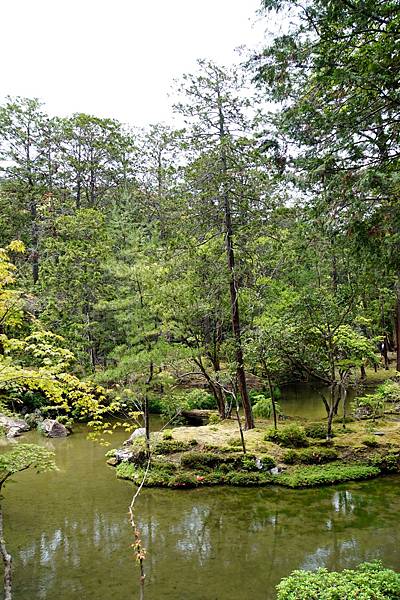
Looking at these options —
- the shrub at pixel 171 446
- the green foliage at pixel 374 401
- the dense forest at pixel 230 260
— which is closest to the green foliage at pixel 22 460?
the dense forest at pixel 230 260

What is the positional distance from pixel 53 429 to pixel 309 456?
9.07 meters

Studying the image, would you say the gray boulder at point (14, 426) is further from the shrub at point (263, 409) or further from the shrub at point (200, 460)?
the shrub at point (263, 409)

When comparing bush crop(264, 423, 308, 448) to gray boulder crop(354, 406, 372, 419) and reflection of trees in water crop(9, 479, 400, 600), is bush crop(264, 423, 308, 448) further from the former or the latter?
gray boulder crop(354, 406, 372, 419)

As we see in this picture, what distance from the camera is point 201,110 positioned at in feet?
40.0

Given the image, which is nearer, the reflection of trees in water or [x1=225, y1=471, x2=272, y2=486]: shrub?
the reflection of trees in water

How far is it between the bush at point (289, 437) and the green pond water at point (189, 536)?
1898 mm

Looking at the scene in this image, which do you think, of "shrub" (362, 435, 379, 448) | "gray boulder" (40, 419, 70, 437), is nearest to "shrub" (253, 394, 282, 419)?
"shrub" (362, 435, 379, 448)

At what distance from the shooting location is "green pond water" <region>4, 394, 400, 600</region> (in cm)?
640

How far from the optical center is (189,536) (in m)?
7.98

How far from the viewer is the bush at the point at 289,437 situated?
39.0ft

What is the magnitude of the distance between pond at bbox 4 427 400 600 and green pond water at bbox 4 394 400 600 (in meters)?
0.02

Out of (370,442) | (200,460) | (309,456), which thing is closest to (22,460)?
(200,460)

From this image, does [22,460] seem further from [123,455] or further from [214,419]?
[214,419]

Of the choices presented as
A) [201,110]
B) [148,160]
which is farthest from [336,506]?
[148,160]
